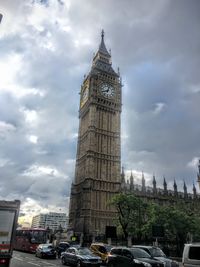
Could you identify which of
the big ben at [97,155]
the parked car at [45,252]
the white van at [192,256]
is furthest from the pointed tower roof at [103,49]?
the white van at [192,256]

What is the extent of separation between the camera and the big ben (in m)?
60.1

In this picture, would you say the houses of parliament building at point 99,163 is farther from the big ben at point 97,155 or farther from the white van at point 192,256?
the white van at point 192,256

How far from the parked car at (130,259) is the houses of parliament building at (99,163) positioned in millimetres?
39107

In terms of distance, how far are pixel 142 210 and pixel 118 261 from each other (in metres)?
27.8

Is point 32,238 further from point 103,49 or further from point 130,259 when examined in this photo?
point 103,49

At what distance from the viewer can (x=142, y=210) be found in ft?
144

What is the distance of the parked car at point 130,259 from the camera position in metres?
15.7

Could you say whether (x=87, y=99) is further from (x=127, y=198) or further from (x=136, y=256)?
(x=136, y=256)

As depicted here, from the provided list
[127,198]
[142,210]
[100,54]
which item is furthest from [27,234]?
[100,54]

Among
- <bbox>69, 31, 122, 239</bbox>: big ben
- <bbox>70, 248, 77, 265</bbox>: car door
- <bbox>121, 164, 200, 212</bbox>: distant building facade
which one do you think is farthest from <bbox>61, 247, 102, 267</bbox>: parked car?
<bbox>121, 164, 200, 212</bbox>: distant building facade

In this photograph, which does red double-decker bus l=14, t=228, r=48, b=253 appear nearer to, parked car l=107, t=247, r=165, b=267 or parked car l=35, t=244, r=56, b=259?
parked car l=35, t=244, r=56, b=259

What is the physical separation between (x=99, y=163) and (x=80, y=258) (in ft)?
148

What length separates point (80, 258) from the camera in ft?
66.9

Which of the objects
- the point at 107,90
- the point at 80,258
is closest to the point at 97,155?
the point at 107,90
